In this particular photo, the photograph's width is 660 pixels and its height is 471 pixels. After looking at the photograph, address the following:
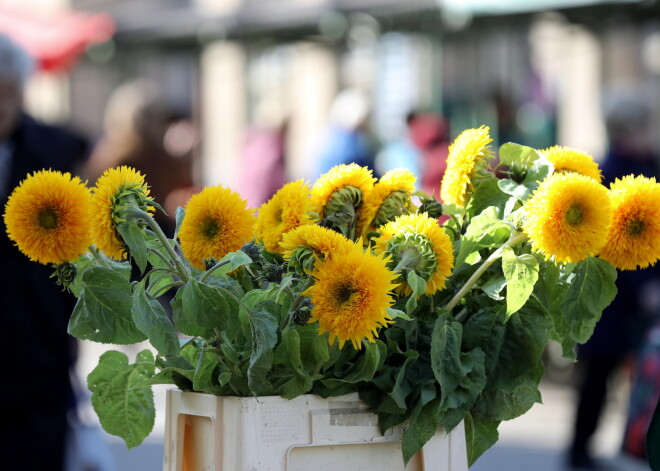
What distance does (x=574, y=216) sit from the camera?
148cm

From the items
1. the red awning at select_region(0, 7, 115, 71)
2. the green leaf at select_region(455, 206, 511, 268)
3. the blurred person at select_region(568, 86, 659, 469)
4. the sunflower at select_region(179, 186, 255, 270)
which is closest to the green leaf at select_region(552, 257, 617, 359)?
the green leaf at select_region(455, 206, 511, 268)

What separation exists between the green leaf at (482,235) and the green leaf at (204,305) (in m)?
0.39

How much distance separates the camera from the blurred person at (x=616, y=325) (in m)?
5.21

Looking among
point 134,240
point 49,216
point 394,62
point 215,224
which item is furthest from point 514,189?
point 394,62

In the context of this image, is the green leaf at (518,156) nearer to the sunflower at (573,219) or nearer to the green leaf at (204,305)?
the sunflower at (573,219)

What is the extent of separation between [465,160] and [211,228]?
1.32 ft

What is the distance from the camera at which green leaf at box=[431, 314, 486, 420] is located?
5.09 feet

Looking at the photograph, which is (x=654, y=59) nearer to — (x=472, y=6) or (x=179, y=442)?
(x=472, y=6)

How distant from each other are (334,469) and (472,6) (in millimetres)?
6591

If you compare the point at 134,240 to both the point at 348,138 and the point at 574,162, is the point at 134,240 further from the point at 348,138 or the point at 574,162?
the point at 348,138

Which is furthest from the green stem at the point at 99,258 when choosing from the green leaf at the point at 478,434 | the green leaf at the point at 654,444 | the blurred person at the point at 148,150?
the blurred person at the point at 148,150

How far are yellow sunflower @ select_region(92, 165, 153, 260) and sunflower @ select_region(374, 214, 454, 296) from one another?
349 millimetres


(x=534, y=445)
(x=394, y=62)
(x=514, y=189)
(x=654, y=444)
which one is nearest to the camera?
(x=514, y=189)

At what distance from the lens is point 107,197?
4.90 feet
